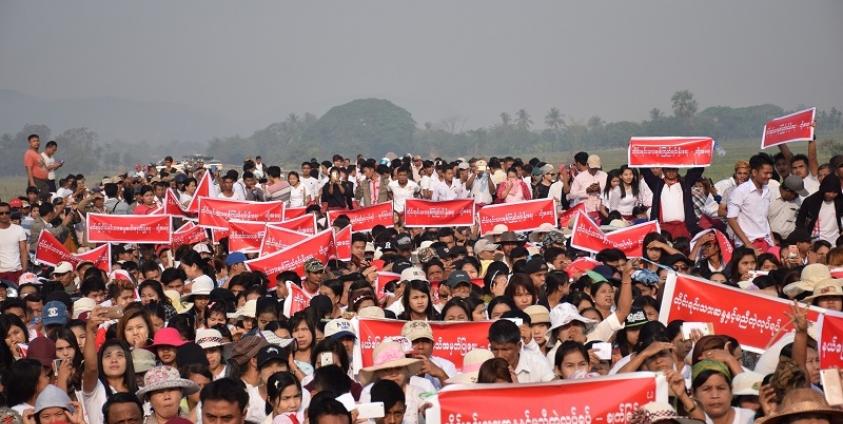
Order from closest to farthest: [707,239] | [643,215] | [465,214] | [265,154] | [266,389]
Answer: [266,389]
[707,239]
[643,215]
[465,214]
[265,154]

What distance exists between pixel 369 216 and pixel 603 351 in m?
11.3

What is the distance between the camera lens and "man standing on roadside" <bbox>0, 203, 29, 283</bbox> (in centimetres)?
1741

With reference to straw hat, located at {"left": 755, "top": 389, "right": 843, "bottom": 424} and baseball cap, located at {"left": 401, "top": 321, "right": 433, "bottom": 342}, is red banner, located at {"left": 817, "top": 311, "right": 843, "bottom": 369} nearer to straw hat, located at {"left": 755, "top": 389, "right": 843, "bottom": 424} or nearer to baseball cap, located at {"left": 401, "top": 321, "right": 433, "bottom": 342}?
straw hat, located at {"left": 755, "top": 389, "right": 843, "bottom": 424}

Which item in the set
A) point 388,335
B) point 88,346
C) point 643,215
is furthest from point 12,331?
point 643,215

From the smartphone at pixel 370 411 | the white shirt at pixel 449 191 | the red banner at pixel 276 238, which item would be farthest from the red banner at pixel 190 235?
the smartphone at pixel 370 411

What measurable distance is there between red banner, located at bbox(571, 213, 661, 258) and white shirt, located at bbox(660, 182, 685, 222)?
60.1 inches

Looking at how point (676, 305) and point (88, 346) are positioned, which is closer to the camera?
point (88, 346)

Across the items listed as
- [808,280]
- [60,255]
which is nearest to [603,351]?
[808,280]

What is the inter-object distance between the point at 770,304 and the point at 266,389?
12.5ft

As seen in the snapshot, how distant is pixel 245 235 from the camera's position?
724 inches

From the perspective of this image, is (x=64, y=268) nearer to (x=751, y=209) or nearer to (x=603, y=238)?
(x=603, y=238)

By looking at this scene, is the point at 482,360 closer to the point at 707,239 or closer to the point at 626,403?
the point at 626,403

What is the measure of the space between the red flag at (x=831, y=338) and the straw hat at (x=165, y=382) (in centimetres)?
398

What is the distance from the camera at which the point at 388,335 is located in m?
10.5
